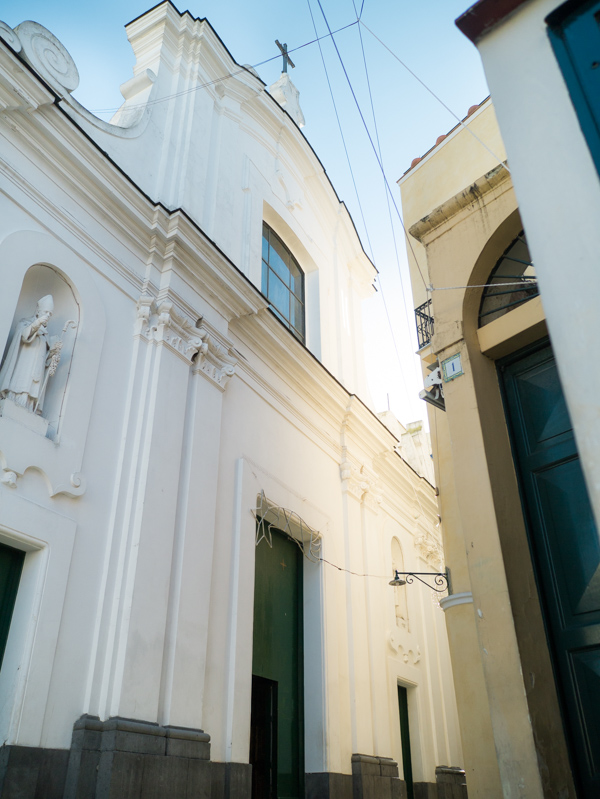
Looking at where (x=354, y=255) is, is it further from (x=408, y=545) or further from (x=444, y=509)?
(x=444, y=509)

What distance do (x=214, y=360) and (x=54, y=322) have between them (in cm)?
192

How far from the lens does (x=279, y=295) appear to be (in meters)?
10.2

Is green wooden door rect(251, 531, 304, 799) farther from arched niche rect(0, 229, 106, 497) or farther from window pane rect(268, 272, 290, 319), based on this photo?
window pane rect(268, 272, 290, 319)

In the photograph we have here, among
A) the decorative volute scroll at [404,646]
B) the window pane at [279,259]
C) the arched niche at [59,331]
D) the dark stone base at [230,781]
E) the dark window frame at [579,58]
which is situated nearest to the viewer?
the dark window frame at [579,58]

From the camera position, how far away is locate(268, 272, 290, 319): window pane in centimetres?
995

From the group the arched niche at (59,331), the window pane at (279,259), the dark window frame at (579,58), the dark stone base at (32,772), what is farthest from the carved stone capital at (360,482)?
the dark window frame at (579,58)

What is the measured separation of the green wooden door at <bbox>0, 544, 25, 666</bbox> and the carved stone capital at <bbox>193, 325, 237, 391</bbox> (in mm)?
2685

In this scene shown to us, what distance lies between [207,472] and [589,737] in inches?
161

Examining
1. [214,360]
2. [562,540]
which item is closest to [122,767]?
[562,540]

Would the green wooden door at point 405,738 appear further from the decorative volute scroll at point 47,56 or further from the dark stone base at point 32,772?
the decorative volute scroll at point 47,56

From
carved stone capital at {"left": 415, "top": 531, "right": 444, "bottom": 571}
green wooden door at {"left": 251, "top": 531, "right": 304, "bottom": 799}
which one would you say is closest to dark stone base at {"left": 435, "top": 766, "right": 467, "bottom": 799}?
green wooden door at {"left": 251, "top": 531, "right": 304, "bottom": 799}

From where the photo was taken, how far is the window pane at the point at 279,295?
32.6ft

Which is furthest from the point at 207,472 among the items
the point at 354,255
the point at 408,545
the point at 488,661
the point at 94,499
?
the point at 354,255

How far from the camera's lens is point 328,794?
7145mm
